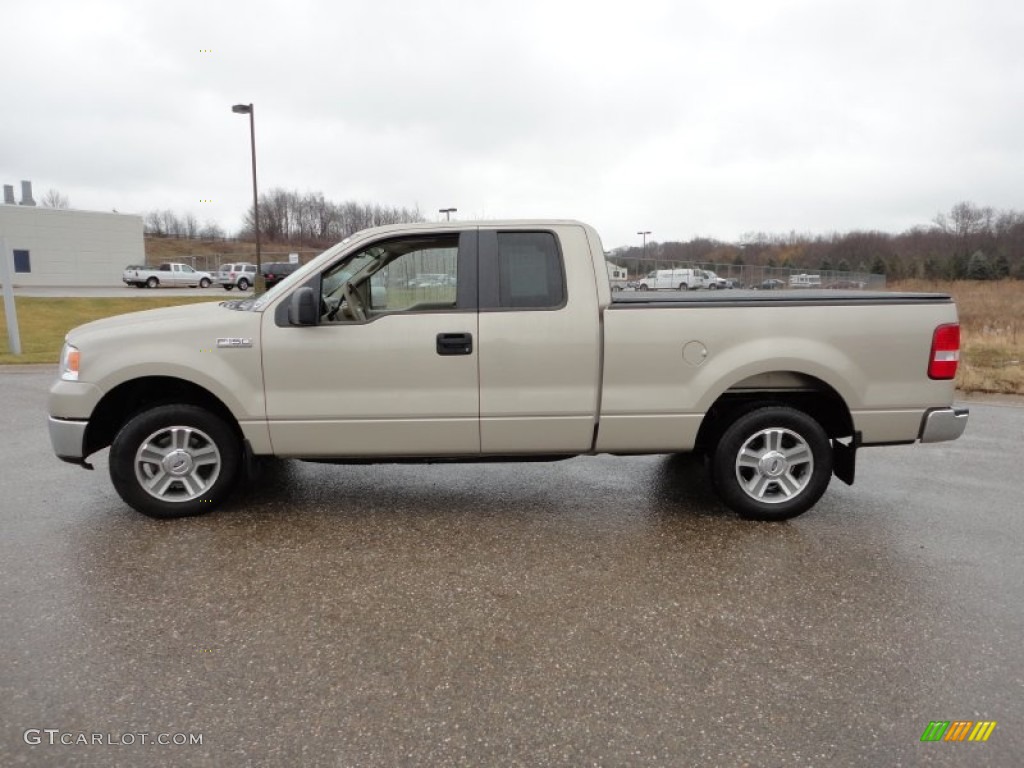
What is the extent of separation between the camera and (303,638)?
3115mm

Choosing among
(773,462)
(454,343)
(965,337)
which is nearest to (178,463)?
(454,343)

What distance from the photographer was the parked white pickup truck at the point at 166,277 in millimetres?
43306

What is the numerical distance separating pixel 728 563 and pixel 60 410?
4260 mm

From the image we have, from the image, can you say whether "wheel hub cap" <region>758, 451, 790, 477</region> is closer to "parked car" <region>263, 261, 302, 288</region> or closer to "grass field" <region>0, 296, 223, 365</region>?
"grass field" <region>0, 296, 223, 365</region>

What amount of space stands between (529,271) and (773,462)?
2038 mm

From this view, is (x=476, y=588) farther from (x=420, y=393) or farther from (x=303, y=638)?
(x=420, y=393)

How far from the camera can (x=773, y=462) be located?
14.9ft

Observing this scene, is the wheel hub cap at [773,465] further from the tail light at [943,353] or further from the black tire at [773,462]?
the tail light at [943,353]

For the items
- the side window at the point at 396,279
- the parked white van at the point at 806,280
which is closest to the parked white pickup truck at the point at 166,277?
the parked white van at the point at 806,280

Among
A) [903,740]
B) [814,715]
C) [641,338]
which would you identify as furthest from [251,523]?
[903,740]

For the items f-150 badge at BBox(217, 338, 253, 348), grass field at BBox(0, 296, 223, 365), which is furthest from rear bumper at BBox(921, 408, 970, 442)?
grass field at BBox(0, 296, 223, 365)

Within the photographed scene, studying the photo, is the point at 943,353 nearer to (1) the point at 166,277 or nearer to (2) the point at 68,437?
(2) the point at 68,437

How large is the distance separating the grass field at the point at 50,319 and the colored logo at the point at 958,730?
13.4m

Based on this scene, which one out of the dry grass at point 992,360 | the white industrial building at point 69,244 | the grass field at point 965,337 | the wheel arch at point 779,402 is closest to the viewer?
the wheel arch at point 779,402
